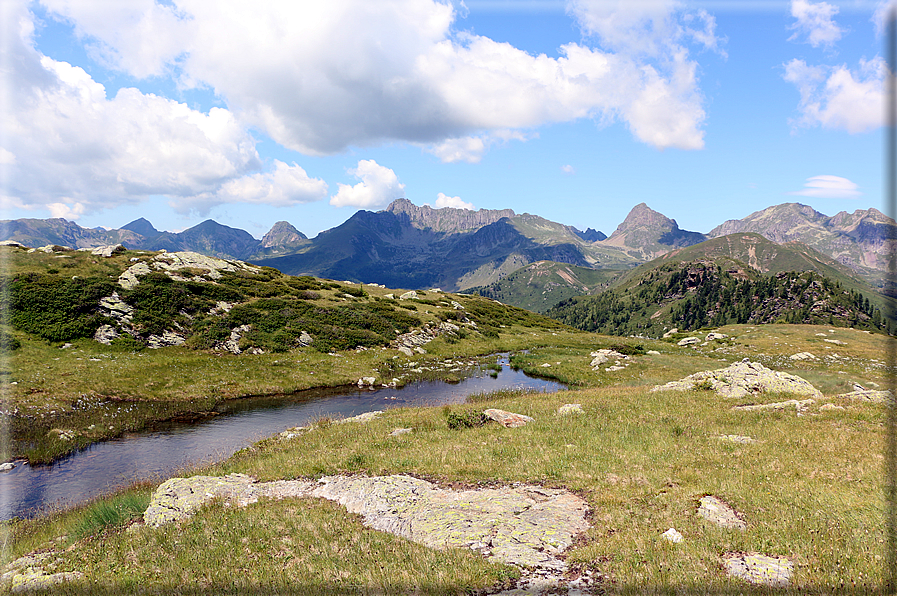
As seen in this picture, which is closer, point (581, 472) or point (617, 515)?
point (617, 515)

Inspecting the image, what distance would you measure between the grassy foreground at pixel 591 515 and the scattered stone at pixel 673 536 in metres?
0.15

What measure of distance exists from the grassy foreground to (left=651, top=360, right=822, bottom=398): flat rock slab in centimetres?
397

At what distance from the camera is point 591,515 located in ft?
34.0

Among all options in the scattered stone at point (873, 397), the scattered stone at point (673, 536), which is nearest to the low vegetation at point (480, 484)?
the scattered stone at point (673, 536)

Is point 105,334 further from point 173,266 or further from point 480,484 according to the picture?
point 480,484

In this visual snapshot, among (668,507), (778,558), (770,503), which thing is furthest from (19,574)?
(770,503)

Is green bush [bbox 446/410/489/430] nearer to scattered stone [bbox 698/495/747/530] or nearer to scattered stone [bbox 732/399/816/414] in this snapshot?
scattered stone [bbox 698/495/747/530]

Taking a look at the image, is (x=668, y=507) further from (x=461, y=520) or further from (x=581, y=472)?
(x=461, y=520)

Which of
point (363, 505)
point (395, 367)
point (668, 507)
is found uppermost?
point (668, 507)

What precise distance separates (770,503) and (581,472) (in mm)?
5092

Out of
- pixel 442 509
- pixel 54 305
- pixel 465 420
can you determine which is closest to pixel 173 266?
pixel 54 305

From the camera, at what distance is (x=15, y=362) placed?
31922 mm

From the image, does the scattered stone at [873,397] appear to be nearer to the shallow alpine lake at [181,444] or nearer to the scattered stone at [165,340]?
the shallow alpine lake at [181,444]

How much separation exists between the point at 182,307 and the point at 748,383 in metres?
58.5
